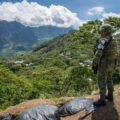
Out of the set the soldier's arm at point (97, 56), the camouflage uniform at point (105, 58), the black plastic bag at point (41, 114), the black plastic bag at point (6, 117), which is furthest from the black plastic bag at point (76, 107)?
the black plastic bag at point (6, 117)

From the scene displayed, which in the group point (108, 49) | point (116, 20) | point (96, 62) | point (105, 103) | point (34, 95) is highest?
point (116, 20)

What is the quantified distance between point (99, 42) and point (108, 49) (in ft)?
0.86

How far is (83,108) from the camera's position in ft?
12.1

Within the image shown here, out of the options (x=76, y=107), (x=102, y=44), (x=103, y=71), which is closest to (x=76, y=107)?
(x=76, y=107)

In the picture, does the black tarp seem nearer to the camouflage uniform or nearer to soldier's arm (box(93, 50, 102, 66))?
the camouflage uniform

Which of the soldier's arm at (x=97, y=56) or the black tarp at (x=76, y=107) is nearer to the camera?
the soldier's arm at (x=97, y=56)

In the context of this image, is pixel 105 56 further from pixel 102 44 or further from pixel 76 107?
pixel 76 107

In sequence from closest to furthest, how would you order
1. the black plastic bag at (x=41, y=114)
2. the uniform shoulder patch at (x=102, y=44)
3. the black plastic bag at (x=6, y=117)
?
the uniform shoulder patch at (x=102, y=44) < the black plastic bag at (x=41, y=114) < the black plastic bag at (x=6, y=117)

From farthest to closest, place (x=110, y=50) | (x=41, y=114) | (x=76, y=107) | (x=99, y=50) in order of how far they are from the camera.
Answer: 1. (x=76, y=107)
2. (x=41, y=114)
3. (x=110, y=50)
4. (x=99, y=50)

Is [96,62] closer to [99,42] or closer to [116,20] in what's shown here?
[99,42]

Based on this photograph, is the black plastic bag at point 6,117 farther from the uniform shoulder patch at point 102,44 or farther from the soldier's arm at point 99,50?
the uniform shoulder patch at point 102,44

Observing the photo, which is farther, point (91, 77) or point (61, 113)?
point (91, 77)

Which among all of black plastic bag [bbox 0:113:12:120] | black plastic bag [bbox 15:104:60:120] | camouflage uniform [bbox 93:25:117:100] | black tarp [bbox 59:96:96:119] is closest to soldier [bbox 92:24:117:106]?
camouflage uniform [bbox 93:25:117:100]

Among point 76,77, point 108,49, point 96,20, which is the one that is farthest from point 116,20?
point 108,49
